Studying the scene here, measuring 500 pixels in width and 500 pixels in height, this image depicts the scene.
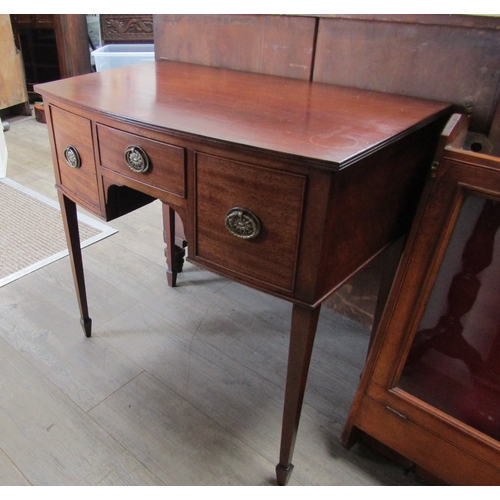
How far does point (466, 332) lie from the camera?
31.9 inches

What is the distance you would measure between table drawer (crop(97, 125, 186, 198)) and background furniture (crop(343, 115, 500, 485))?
16.2 inches

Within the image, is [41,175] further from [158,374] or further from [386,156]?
[386,156]

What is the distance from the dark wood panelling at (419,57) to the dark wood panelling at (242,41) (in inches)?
1.9

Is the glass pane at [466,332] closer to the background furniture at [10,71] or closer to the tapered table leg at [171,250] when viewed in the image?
the tapered table leg at [171,250]

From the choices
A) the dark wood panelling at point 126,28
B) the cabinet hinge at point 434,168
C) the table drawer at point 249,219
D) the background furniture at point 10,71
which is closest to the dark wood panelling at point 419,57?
the cabinet hinge at point 434,168

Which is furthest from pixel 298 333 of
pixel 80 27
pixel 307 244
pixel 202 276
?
pixel 80 27

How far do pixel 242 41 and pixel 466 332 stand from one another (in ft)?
2.74

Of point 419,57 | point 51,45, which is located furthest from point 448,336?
point 51,45

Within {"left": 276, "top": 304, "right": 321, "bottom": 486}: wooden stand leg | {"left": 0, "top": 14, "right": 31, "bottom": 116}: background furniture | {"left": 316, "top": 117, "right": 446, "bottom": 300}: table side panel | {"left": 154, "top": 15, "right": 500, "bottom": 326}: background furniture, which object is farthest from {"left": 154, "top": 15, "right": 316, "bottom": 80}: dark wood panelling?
{"left": 0, "top": 14, "right": 31, "bottom": 116}: background furniture

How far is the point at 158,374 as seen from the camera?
120 centimetres

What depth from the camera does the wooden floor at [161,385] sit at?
3.21ft

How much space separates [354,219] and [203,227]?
25cm

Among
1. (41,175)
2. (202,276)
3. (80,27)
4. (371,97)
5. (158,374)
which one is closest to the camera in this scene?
(371,97)

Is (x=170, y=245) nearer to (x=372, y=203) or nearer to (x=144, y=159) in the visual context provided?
(x=144, y=159)
